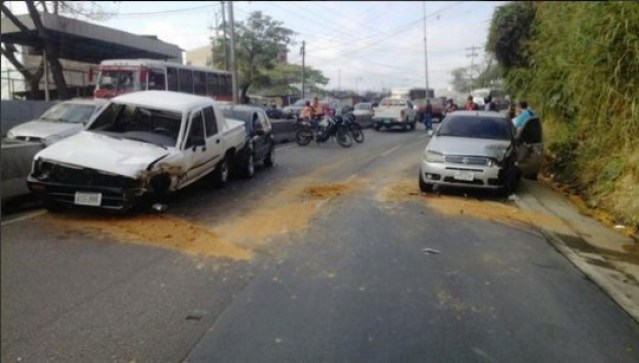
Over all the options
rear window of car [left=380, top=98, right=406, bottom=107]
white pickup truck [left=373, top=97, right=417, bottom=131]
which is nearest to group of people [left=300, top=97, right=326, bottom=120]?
white pickup truck [left=373, top=97, right=417, bottom=131]

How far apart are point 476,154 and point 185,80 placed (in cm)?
1486

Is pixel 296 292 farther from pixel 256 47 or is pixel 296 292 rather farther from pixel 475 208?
pixel 256 47

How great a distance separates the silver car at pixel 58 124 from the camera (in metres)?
13.7

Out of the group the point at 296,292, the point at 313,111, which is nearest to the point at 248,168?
the point at 296,292

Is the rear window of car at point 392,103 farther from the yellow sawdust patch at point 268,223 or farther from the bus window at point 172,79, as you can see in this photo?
the yellow sawdust patch at point 268,223

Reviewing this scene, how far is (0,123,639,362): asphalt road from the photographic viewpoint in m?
4.25

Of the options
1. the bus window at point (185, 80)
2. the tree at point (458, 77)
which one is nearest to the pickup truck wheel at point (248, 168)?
the bus window at point (185, 80)

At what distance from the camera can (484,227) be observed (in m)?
8.56

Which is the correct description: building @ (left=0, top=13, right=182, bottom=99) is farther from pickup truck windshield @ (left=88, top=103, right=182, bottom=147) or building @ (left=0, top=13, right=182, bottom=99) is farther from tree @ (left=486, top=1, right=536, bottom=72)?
tree @ (left=486, top=1, right=536, bottom=72)

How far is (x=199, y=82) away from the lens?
24.5 m

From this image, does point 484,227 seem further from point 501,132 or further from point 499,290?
point 501,132

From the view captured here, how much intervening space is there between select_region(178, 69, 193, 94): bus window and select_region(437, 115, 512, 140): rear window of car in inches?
510

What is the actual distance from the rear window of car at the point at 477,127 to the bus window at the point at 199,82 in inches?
547

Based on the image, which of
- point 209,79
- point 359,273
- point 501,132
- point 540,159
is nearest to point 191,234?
point 359,273
